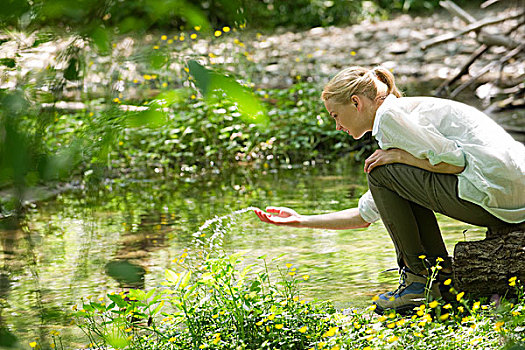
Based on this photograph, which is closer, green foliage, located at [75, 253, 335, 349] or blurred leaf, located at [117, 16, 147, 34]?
blurred leaf, located at [117, 16, 147, 34]

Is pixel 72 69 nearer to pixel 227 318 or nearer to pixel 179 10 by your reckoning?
pixel 179 10

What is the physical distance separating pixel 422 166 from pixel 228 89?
1870 millimetres

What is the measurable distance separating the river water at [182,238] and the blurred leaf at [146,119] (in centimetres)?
35

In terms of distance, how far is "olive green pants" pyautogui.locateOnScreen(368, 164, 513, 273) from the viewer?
2691 mm

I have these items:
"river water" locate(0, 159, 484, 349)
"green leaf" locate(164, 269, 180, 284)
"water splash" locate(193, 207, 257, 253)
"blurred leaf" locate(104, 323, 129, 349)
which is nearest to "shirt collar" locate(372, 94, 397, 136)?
"water splash" locate(193, 207, 257, 253)

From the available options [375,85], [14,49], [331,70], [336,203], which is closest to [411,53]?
[331,70]

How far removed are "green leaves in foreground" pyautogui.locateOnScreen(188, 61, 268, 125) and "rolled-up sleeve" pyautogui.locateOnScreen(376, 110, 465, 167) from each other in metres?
1.76

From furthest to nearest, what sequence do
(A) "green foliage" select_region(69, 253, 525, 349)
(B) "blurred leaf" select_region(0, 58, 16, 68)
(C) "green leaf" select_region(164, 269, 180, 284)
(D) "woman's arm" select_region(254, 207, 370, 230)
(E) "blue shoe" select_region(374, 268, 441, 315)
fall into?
(D) "woman's arm" select_region(254, 207, 370, 230) < (E) "blue shoe" select_region(374, 268, 441, 315) < (C) "green leaf" select_region(164, 269, 180, 284) < (A) "green foliage" select_region(69, 253, 525, 349) < (B) "blurred leaf" select_region(0, 58, 16, 68)

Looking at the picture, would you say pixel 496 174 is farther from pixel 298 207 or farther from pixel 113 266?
pixel 298 207

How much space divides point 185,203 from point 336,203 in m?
1.22

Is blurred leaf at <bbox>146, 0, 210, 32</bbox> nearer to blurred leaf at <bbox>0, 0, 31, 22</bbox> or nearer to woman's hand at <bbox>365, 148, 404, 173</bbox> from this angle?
blurred leaf at <bbox>0, 0, 31, 22</bbox>

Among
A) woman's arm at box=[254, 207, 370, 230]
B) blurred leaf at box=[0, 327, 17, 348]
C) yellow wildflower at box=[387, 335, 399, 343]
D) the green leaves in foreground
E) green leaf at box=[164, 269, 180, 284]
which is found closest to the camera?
the green leaves in foreground

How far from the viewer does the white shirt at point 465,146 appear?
2.64 m

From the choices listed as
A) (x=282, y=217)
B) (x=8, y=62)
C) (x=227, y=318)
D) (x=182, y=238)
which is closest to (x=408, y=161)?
(x=282, y=217)
